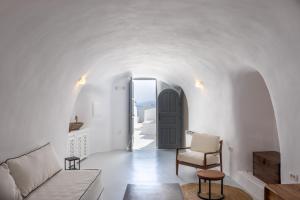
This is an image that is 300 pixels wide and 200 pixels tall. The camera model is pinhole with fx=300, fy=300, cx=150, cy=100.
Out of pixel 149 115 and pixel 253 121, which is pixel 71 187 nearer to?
pixel 253 121

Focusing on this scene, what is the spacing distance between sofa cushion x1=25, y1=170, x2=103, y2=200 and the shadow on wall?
9.80 ft

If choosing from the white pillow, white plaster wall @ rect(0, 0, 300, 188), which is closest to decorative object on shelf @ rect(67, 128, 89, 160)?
white plaster wall @ rect(0, 0, 300, 188)

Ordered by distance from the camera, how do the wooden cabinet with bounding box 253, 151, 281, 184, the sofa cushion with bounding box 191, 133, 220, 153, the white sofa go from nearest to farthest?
the white sofa < the wooden cabinet with bounding box 253, 151, 281, 184 < the sofa cushion with bounding box 191, 133, 220, 153

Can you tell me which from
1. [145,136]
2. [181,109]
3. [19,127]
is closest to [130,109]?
[181,109]

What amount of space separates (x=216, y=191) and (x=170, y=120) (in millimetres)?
5189

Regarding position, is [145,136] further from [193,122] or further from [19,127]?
[19,127]

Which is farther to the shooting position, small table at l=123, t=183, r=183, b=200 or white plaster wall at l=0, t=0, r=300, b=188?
small table at l=123, t=183, r=183, b=200

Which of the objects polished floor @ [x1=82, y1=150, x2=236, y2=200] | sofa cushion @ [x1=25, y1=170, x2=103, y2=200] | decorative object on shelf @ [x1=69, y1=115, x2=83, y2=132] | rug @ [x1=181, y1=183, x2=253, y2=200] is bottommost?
rug @ [x1=181, y1=183, x2=253, y2=200]

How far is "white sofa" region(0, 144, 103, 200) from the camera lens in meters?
3.15

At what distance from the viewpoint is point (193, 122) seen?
29.3 feet

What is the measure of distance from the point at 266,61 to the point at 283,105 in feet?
2.06

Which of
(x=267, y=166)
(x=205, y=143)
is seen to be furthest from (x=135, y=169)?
(x=267, y=166)

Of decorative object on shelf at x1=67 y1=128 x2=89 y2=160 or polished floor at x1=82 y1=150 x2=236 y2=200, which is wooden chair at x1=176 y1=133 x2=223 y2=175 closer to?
polished floor at x1=82 y1=150 x2=236 y2=200

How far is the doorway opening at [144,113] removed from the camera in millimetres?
13008
